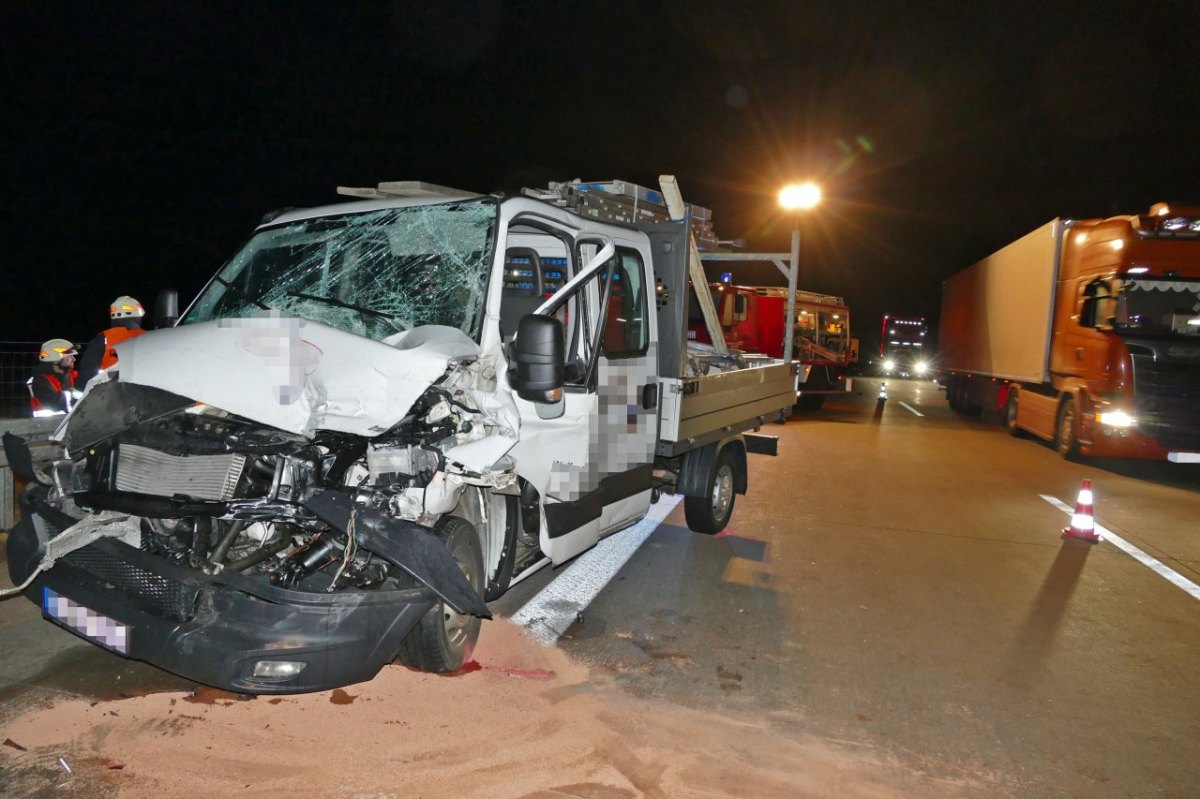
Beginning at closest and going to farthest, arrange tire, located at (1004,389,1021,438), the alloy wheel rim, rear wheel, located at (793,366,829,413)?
the alloy wheel rim → tire, located at (1004,389,1021,438) → rear wheel, located at (793,366,829,413)

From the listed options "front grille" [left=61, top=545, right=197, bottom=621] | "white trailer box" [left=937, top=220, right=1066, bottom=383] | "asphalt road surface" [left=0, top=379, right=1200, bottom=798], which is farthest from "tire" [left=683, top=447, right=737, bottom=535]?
"white trailer box" [left=937, top=220, right=1066, bottom=383]

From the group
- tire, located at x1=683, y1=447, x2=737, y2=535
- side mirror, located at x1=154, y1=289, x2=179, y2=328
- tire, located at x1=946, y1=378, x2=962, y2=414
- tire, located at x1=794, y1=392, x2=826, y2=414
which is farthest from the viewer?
tire, located at x1=946, y1=378, x2=962, y2=414

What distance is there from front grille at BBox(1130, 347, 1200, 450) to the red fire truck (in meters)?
6.12

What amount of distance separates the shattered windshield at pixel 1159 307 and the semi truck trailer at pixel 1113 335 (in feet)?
0.05

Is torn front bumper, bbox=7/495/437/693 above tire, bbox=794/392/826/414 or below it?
above

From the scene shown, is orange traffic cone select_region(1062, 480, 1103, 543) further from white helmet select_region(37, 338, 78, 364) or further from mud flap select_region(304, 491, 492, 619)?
white helmet select_region(37, 338, 78, 364)

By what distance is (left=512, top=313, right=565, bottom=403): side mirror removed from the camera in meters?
3.77

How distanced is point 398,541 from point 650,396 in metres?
2.59

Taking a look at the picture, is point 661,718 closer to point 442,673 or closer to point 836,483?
point 442,673

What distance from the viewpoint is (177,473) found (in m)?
3.33

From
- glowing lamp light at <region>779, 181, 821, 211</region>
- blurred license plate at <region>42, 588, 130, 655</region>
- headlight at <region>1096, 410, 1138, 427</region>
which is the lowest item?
blurred license plate at <region>42, 588, 130, 655</region>

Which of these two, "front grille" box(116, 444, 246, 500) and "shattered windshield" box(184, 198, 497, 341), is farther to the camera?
"shattered windshield" box(184, 198, 497, 341)

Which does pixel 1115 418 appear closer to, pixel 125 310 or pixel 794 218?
pixel 794 218

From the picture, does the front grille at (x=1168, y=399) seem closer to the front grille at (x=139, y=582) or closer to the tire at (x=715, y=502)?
the tire at (x=715, y=502)
